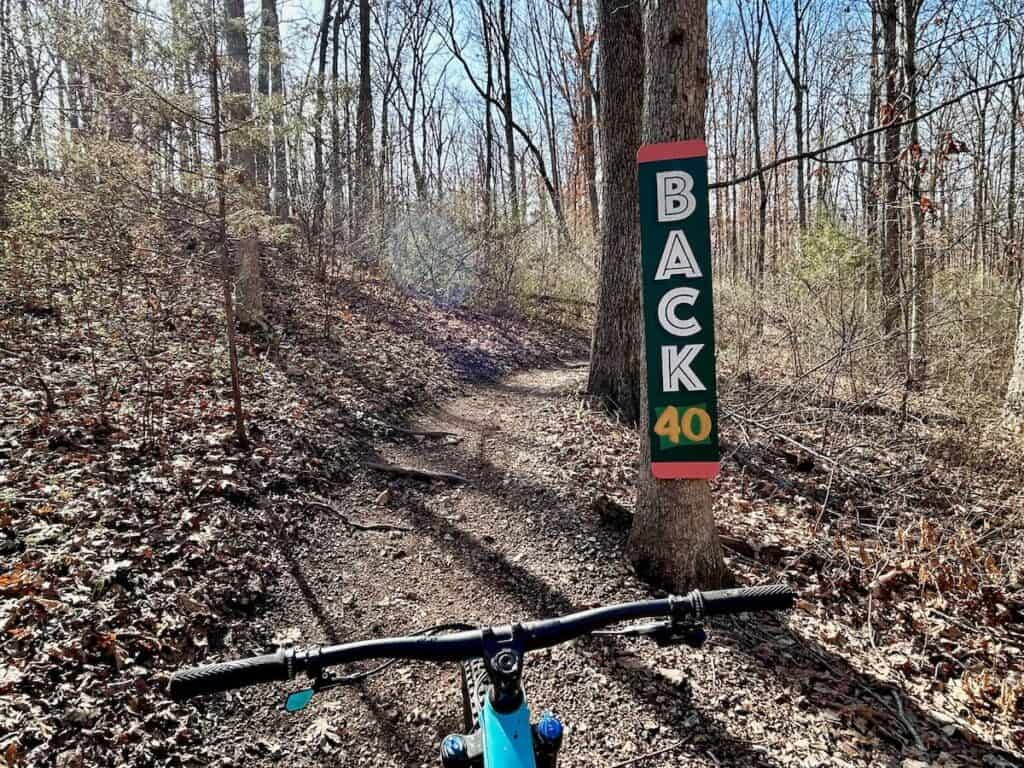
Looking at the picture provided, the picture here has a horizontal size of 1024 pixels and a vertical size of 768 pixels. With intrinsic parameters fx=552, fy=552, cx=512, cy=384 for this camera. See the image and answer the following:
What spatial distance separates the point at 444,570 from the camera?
4270 mm

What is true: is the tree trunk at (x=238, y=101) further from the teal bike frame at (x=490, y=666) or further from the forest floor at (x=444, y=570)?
the teal bike frame at (x=490, y=666)

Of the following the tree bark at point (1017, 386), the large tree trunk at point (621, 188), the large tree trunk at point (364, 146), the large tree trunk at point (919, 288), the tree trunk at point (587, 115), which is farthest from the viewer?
the tree trunk at point (587, 115)

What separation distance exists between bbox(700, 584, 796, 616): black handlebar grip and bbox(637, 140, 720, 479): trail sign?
5.13ft

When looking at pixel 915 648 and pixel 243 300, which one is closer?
pixel 915 648

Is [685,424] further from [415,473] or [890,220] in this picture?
[890,220]

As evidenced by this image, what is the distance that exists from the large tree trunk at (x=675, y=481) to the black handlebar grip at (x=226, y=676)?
8.87ft

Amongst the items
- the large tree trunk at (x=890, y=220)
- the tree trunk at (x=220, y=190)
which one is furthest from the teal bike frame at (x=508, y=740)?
the large tree trunk at (x=890, y=220)

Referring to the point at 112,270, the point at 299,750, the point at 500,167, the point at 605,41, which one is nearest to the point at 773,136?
the point at 500,167

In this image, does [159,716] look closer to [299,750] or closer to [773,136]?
[299,750]

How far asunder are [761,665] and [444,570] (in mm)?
2247

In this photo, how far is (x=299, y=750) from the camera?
282 centimetres

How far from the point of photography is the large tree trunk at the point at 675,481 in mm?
3320

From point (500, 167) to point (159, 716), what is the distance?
81.4ft

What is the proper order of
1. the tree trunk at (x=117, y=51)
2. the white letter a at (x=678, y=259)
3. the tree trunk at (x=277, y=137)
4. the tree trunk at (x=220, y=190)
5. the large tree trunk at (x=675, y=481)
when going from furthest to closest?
the tree trunk at (x=277, y=137), the tree trunk at (x=220, y=190), the tree trunk at (x=117, y=51), the large tree trunk at (x=675, y=481), the white letter a at (x=678, y=259)
